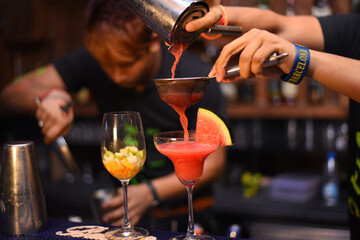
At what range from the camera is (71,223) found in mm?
1331

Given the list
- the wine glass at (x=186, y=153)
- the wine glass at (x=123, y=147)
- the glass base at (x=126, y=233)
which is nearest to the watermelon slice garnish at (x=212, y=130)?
the wine glass at (x=186, y=153)

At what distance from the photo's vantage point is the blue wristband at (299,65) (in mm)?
1153

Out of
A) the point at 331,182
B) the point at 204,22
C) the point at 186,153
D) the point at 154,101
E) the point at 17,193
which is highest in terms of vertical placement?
the point at 204,22

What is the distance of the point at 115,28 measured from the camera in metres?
1.64

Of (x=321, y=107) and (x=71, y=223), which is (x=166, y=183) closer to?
(x=71, y=223)

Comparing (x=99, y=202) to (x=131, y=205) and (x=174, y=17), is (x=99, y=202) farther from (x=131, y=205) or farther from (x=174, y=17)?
(x=174, y=17)

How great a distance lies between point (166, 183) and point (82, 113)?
7.82ft

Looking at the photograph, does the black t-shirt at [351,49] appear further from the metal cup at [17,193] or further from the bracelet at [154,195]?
the metal cup at [17,193]

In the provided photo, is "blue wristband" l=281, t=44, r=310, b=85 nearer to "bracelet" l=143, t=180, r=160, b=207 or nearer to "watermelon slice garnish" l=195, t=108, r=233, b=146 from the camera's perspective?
"watermelon slice garnish" l=195, t=108, r=233, b=146

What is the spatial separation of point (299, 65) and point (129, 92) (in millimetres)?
960

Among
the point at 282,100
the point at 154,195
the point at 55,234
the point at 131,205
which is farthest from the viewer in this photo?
the point at 282,100

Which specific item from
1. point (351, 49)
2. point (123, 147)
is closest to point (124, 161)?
point (123, 147)

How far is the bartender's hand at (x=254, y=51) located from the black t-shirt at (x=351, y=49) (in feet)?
1.25

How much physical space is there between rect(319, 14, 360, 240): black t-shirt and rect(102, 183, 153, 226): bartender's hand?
743mm
